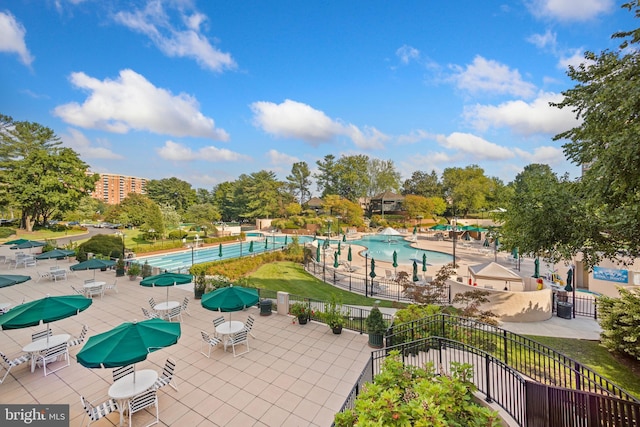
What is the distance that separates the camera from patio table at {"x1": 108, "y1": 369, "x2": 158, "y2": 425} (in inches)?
215

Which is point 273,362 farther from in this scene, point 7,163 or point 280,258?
point 7,163

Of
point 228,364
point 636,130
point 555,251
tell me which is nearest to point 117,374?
point 228,364

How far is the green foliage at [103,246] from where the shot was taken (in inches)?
890

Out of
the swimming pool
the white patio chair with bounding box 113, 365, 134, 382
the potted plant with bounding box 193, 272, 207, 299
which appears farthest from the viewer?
the swimming pool

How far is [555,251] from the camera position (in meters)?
9.83

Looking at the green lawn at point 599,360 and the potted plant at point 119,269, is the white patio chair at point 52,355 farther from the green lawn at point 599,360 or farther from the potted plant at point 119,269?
the green lawn at point 599,360

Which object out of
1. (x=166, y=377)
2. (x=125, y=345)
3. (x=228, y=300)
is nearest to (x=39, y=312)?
(x=125, y=345)

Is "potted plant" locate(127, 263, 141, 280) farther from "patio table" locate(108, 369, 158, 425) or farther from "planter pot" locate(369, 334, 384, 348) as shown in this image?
"planter pot" locate(369, 334, 384, 348)

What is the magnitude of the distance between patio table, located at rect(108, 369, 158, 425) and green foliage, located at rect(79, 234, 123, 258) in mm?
20298

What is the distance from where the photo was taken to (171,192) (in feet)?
221

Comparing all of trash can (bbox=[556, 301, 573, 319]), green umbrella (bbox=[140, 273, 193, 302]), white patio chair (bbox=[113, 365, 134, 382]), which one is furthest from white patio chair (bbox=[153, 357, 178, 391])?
trash can (bbox=[556, 301, 573, 319])

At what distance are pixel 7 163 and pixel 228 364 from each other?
45939 millimetres

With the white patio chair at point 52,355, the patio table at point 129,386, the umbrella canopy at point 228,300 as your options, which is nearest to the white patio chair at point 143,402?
the patio table at point 129,386

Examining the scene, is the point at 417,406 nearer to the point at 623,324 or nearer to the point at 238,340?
the point at 238,340
